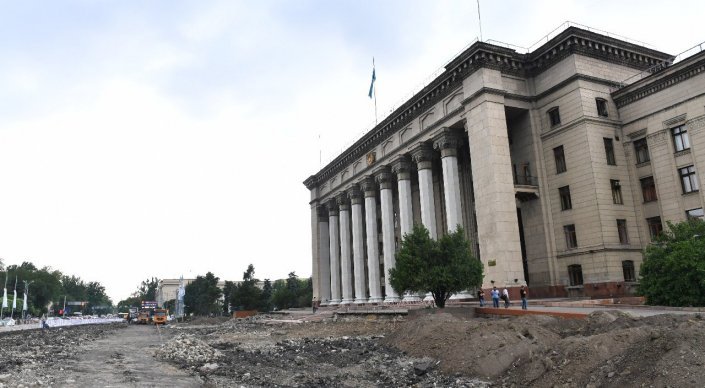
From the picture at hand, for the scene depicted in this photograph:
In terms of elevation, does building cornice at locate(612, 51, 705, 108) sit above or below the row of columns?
above

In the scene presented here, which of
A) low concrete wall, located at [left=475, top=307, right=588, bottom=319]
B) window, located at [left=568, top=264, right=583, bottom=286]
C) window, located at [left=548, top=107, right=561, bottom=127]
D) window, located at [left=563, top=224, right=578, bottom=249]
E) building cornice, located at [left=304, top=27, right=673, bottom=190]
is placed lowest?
low concrete wall, located at [left=475, top=307, right=588, bottom=319]

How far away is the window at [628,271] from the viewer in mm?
33719

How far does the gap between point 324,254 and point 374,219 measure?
59.9 feet

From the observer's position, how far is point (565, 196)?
3694cm

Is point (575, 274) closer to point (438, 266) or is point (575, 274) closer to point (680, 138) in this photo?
point (680, 138)

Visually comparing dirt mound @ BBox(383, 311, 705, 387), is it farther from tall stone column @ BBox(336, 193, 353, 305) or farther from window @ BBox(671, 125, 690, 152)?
tall stone column @ BBox(336, 193, 353, 305)

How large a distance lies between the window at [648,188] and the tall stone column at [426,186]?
16116mm

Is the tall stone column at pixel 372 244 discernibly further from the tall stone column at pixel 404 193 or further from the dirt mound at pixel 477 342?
the dirt mound at pixel 477 342

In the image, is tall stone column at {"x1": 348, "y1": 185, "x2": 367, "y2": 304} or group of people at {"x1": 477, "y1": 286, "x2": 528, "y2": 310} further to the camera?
tall stone column at {"x1": 348, "y1": 185, "x2": 367, "y2": 304}

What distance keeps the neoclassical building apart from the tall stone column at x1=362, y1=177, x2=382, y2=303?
550 inches

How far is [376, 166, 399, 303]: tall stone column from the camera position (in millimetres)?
49487

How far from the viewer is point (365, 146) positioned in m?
57.3

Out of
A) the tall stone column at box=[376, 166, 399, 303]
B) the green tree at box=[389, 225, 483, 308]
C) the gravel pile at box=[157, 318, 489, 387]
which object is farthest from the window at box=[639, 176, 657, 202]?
the gravel pile at box=[157, 318, 489, 387]

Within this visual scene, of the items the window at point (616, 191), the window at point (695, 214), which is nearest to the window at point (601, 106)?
the window at point (616, 191)
